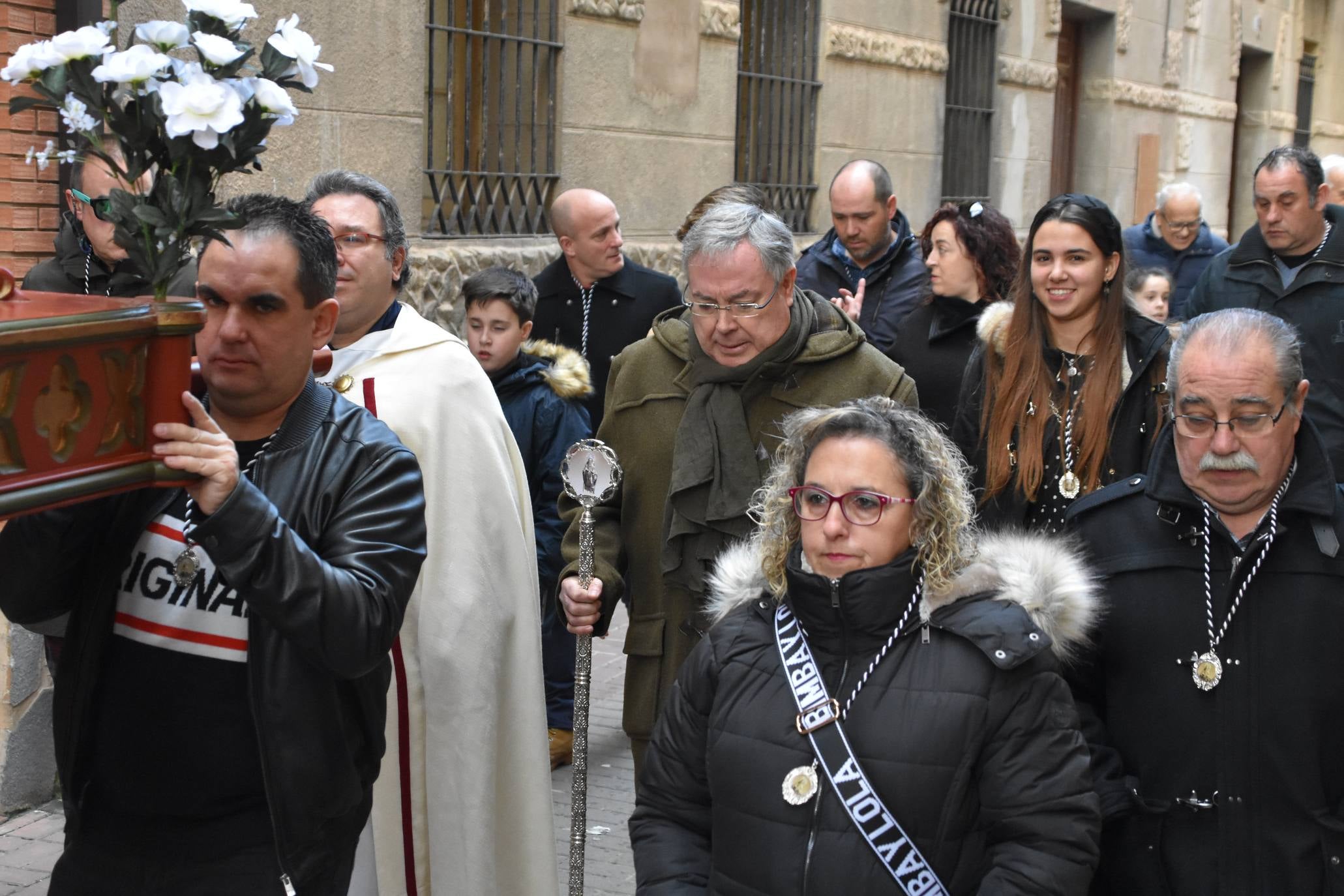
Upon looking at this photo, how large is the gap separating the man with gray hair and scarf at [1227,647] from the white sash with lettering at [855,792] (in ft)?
1.82

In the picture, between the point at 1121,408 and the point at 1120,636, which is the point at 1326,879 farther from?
the point at 1121,408

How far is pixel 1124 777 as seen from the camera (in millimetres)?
3205


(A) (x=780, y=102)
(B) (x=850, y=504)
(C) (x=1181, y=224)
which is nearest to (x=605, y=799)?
(B) (x=850, y=504)

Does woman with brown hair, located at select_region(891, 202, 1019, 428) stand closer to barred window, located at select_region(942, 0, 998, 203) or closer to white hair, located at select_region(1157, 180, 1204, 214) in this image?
white hair, located at select_region(1157, 180, 1204, 214)

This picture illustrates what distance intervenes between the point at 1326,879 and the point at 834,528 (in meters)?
1.12

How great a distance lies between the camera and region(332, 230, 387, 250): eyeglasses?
4215 mm

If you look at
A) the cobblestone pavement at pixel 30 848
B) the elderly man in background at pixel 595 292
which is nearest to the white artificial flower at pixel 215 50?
the cobblestone pavement at pixel 30 848

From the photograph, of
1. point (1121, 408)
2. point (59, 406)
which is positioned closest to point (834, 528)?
point (59, 406)

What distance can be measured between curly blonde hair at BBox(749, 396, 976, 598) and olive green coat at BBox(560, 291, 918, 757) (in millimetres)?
936

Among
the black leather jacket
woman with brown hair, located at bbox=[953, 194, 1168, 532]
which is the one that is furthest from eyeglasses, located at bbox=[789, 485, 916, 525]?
woman with brown hair, located at bbox=[953, 194, 1168, 532]

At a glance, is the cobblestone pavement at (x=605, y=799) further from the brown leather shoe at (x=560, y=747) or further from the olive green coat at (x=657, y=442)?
the olive green coat at (x=657, y=442)

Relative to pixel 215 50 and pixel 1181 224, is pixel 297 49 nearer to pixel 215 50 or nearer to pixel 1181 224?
pixel 215 50

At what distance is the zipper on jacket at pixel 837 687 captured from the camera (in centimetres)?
281

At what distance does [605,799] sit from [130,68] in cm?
431
